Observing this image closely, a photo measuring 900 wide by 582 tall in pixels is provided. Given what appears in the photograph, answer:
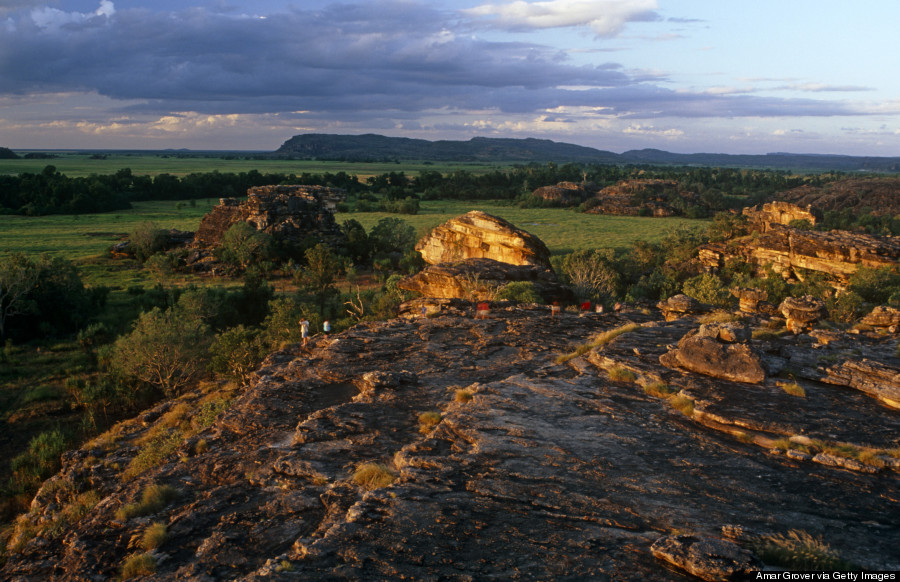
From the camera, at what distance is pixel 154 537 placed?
342 inches

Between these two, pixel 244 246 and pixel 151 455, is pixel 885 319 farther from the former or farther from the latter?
pixel 244 246

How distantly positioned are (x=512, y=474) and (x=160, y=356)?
60.2 feet

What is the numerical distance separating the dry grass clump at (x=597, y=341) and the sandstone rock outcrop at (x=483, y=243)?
1917cm

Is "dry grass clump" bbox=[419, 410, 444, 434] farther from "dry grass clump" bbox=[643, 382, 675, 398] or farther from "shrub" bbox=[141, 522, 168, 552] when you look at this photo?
"shrub" bbox=[141, 522, 168, 552]

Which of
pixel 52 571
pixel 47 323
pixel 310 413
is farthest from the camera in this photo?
pixel 47 323

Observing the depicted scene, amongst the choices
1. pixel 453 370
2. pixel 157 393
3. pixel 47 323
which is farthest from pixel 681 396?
pixel 47 323

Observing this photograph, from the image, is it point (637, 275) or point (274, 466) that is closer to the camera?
point (274, 466)

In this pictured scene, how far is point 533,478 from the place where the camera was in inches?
364

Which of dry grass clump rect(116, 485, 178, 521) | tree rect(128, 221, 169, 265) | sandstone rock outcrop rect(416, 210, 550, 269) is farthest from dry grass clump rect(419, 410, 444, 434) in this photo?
tree rect(128, 221, 169, 265)

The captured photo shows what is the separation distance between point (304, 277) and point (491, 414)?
96.5ft

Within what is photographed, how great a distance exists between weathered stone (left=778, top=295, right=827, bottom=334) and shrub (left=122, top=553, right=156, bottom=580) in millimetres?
16807

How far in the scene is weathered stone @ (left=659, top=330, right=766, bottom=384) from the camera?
12.7 metres

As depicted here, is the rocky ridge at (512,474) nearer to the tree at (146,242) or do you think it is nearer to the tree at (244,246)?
the tree at (244,246)

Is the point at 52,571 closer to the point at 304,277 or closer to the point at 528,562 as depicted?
the point at 528,562
